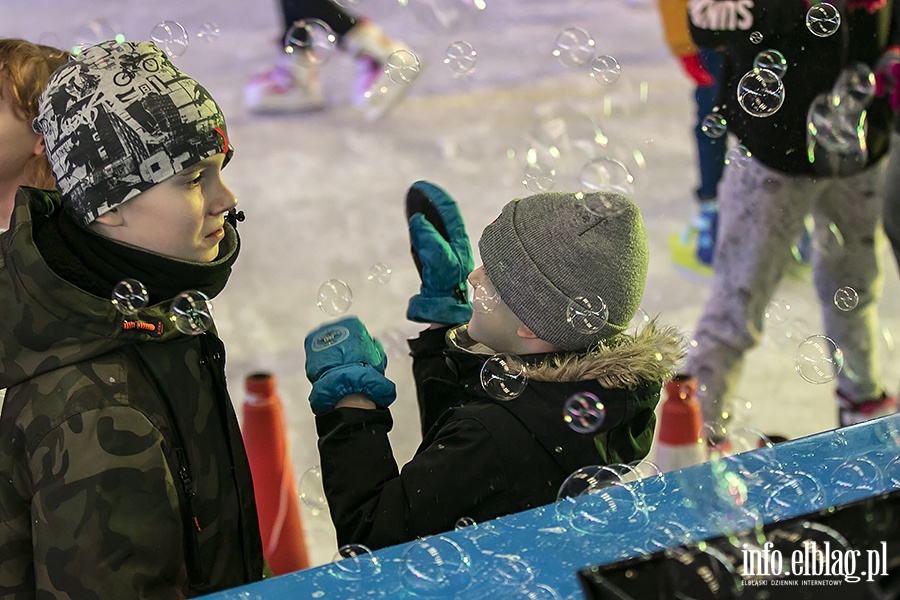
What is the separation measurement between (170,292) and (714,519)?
0.74 m

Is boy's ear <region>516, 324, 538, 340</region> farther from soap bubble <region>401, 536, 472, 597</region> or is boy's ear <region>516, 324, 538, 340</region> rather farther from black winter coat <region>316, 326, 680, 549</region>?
soap bubble <region>401, 536, 472, 597</region>

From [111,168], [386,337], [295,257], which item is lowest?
[295,257]

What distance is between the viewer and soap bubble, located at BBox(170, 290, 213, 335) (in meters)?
1.41

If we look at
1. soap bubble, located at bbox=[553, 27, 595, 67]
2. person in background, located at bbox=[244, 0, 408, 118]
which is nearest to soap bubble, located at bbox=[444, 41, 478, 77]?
soap bubble, located at bbox=[553, 27, 595, 67]

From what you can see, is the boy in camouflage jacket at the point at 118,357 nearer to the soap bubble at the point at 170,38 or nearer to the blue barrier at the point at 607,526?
the blue barrier at the point at 607,526

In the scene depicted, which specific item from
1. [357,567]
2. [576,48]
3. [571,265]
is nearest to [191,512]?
[357,567]

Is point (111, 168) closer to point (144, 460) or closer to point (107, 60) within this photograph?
point (107, 60)

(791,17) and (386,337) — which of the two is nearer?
(386,337)

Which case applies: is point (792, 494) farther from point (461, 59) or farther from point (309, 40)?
point (309, 40)

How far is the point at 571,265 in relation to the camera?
1.47 metres

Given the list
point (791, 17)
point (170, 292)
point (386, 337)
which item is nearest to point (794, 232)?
point (791, 17)

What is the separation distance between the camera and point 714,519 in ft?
4.15

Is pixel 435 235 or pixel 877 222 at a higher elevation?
pixel 435 235

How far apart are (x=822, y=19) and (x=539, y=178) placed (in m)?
0.65
